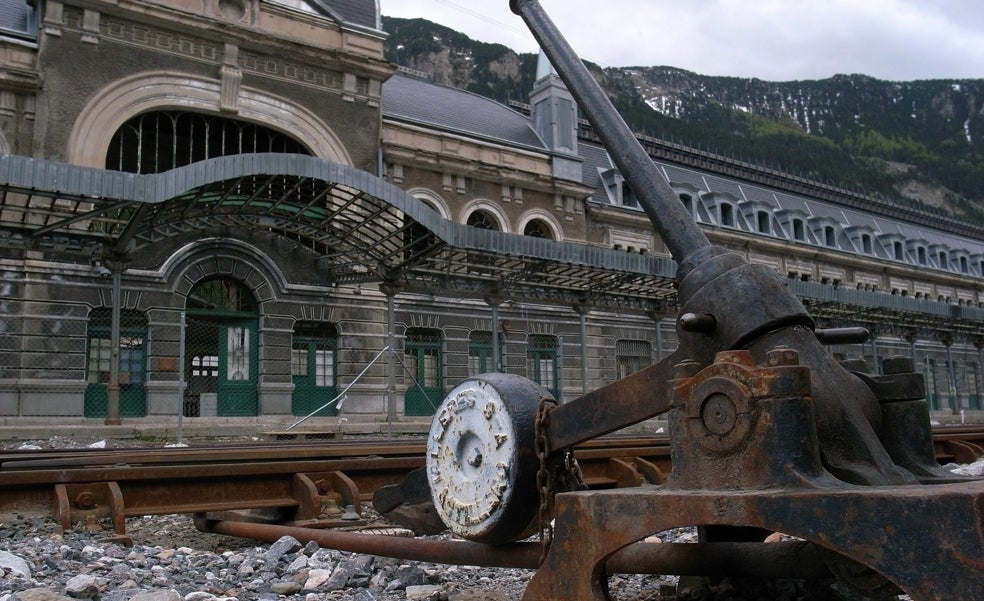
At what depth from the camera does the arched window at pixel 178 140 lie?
2047cm

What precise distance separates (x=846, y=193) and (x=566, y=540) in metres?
52.5

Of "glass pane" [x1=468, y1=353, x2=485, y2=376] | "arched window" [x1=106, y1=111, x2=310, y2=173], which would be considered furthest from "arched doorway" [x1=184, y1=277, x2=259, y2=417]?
"glass pane" [x1=468, y1=353, x2=485, y2=376]

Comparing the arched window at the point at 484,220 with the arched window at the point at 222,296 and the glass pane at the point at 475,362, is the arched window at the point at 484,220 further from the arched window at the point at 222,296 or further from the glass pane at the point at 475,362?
the arched window at the point at 222,296

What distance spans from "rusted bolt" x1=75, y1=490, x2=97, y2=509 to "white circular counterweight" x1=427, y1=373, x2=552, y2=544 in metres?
3.06

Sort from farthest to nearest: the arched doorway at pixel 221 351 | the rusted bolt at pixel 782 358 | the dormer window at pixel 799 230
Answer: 1. the dormer window at pixel 799 230
2. the arched doorway at pixel 221 351
3. the rusted bolt at pixel 782 358

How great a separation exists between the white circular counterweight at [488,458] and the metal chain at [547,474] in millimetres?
49

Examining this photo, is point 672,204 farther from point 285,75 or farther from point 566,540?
point 285,75

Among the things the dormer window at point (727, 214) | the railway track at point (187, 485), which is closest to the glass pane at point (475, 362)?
the dormer window at point (727, 214)

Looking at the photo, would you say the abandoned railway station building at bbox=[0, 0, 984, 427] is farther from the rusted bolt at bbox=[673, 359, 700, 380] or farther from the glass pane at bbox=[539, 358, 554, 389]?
the rusted bolt at bbox=[673, 359, 700, 380]

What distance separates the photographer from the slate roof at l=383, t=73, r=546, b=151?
2744cm

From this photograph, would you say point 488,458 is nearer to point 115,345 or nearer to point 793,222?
point 115,345

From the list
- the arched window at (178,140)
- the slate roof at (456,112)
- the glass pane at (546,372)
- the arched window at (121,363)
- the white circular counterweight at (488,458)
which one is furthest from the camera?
the glass pane at (546,372)

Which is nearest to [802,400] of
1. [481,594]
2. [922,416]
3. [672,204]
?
[922,416]

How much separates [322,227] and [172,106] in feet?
22.9
